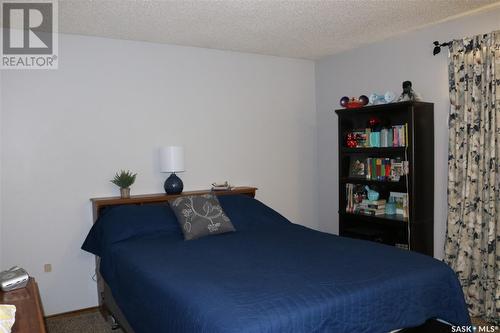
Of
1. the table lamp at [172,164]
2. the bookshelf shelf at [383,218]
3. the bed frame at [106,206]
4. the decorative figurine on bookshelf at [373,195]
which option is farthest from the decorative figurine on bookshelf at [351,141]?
the table lamp at [172,164]

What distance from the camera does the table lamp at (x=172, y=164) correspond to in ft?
12.3

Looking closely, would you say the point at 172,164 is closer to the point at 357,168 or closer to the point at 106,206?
the point at 106,206

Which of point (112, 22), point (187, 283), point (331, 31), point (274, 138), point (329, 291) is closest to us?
point (329, 291)

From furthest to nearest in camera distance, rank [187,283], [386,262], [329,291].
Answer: [386,262]
[187,283]
[329,291]

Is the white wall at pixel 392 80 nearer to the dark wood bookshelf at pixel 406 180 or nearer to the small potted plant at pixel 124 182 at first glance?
the dark wood bookshelf at pixel 406 180

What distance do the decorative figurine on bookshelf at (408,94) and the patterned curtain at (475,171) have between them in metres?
0.29

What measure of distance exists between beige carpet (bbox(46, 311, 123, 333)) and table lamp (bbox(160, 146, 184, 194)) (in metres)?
1.23

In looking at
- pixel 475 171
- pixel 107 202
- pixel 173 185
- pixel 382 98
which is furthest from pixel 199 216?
pixel 475 171

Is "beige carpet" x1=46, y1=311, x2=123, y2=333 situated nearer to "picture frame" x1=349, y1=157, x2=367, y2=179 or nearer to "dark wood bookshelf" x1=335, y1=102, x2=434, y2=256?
"dark wood bookshelf" x1=335, y1=102, x2=434, y2=256

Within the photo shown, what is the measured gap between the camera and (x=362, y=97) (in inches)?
158

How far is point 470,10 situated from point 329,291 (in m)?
2.65

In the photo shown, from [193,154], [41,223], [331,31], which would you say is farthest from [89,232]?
[331,31]

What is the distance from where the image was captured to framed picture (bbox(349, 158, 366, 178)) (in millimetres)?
4179

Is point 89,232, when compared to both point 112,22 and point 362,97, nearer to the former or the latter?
point 112,22
